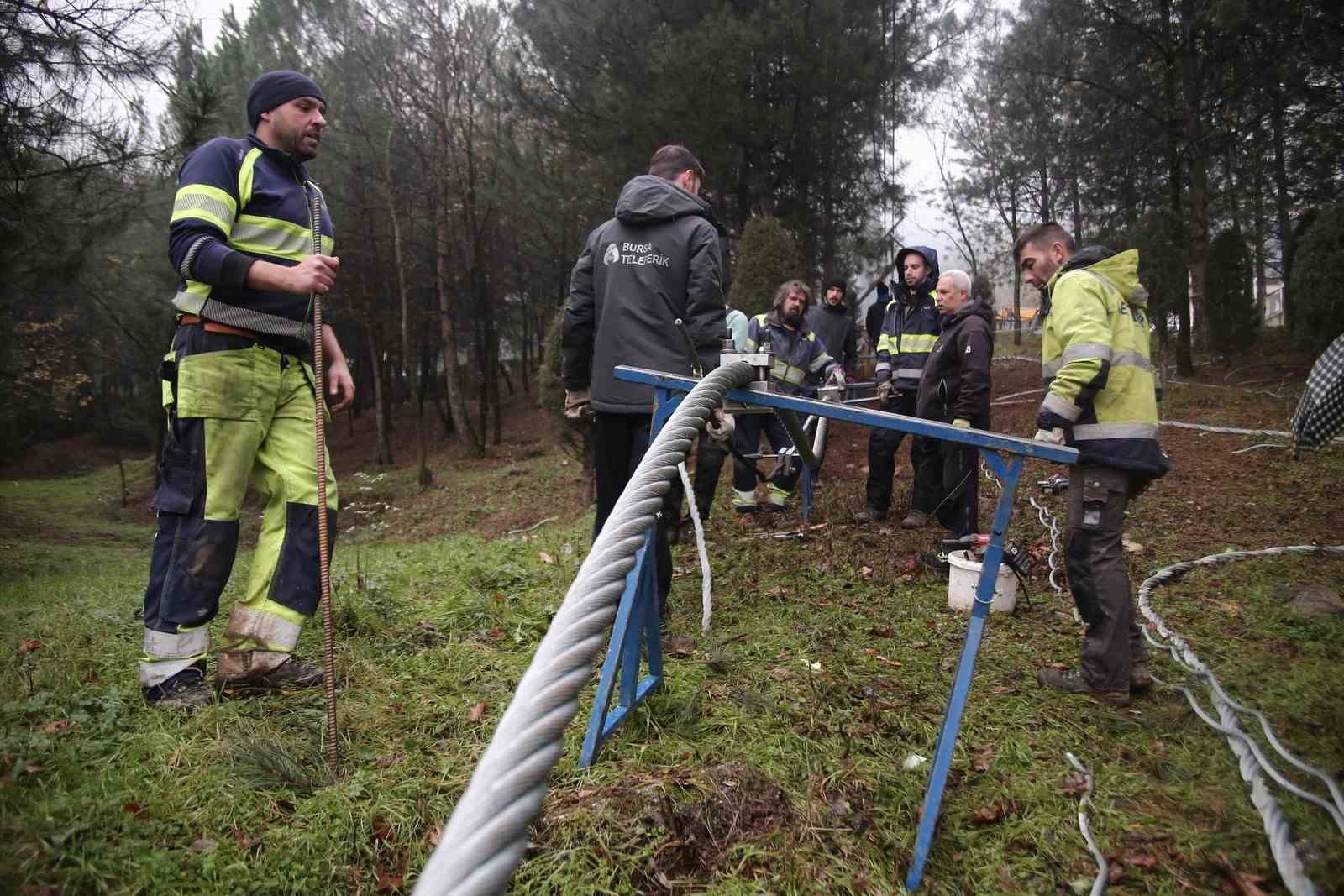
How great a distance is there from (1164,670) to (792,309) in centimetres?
428

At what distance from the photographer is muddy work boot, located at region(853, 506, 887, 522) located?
6555mm

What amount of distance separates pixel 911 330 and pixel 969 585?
9.12 ft

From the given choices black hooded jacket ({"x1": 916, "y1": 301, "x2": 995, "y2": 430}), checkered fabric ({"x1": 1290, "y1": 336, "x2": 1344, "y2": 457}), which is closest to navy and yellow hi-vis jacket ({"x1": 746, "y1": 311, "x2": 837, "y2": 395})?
black hooded jacket ({"x1": 916, "y1": 301, "x2": 995, "y2": 430})

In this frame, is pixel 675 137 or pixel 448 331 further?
pixel 448 331

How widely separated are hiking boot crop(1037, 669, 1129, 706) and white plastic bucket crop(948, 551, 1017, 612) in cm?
82

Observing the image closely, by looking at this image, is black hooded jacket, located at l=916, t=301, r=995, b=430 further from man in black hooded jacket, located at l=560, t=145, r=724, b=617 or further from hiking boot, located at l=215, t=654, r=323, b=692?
hiking boot, located at l=215, t=654, r=323, b=692

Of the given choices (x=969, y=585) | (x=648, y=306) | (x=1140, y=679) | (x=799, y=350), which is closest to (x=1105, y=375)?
(x=1140, y=679)

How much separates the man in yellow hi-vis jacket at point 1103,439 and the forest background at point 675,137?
23.0 feet

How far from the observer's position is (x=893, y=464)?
Answer: 6402 millimetres

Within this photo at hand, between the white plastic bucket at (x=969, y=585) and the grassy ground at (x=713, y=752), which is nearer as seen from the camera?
the grassy ground at (x=713, y=752)

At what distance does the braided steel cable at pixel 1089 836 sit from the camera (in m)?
2.14

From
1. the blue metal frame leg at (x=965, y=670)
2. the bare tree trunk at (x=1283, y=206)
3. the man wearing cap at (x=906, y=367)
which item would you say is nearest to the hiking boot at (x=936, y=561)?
the man wearing cap at (x=906, y=367)

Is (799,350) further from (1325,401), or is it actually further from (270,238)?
(270,238)

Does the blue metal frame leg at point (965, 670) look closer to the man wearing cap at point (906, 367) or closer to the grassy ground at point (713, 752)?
the grassy ground at point (713, 752)
